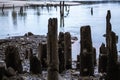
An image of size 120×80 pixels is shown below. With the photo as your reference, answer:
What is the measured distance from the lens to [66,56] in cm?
2248

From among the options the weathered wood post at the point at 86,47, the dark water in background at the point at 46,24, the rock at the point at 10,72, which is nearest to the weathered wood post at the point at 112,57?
the weathered wood post at the point at 86,47

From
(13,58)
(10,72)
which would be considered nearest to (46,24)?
(13,58)

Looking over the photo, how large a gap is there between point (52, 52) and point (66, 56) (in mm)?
7908

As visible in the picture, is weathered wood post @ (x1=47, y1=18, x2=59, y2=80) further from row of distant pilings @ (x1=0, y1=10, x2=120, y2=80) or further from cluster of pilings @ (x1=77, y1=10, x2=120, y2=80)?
cluster of pilings @ (x1=77, y1=10, x2=120, y2=80)

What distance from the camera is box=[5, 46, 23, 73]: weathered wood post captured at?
19.7 m

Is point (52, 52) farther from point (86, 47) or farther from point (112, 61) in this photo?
point (86, 47)

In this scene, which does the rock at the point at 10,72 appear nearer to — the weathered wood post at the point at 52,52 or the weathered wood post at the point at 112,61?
the weathered wood post at the point at 52,52

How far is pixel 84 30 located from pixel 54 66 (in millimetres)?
5339

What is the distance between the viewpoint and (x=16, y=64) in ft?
65.8

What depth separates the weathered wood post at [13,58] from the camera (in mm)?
19734

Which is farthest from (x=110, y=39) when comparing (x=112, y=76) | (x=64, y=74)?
(x=64, y=74)

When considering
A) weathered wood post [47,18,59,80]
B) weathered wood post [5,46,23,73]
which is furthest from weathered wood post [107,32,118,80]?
weathered wood post [5,46,23,73]

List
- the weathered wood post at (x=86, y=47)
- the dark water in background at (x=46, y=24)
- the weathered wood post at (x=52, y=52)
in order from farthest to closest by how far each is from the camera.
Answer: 1. the dark water in background at (x=46, y=24)
2. the weathered wood post at (x=86, y=47)
3. the weathered wood post at (x=52, y=52)

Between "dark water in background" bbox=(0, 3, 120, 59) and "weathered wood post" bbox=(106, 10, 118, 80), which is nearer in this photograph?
"weathered wood post" bbox=(106, 10, 118, 80)
